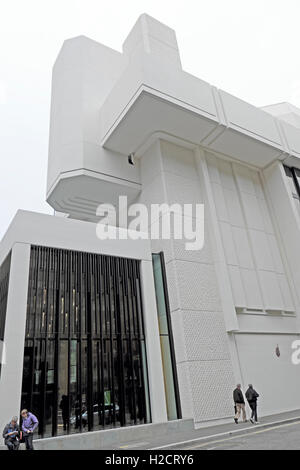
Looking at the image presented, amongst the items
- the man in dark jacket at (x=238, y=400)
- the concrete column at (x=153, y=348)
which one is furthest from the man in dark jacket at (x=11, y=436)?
the man in dark jacket at (x=238, y=400)

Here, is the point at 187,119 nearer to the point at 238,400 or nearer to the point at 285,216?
the point at 285,216

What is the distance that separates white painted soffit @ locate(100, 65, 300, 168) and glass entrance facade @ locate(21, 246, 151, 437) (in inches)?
274

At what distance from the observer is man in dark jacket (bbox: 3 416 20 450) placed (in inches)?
315

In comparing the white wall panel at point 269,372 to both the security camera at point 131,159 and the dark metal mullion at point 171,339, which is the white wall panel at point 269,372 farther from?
the security camera at point 131,159

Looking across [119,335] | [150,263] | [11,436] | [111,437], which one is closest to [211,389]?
[119,335]

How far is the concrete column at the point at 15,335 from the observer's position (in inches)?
358

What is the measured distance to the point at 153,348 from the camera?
12258mm

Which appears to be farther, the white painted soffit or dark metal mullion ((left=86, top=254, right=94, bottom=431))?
the white painted soffit

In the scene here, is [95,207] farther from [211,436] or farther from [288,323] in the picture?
[211,436]

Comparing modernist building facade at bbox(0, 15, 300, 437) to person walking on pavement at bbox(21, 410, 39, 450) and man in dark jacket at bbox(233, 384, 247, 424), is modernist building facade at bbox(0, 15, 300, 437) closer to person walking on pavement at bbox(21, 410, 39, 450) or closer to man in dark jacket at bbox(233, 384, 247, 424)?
man in dark jacket at bbox(233, 384, 247, 424)

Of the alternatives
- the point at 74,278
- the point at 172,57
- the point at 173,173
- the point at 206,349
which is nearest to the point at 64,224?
the point at 74,278

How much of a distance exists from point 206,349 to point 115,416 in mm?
4179

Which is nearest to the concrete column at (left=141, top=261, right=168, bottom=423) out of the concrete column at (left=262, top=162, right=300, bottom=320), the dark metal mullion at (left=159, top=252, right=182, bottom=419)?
the dark metal mullion at (left=159, top=252, right=182, bottom=419)

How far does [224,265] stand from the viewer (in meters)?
14.8
